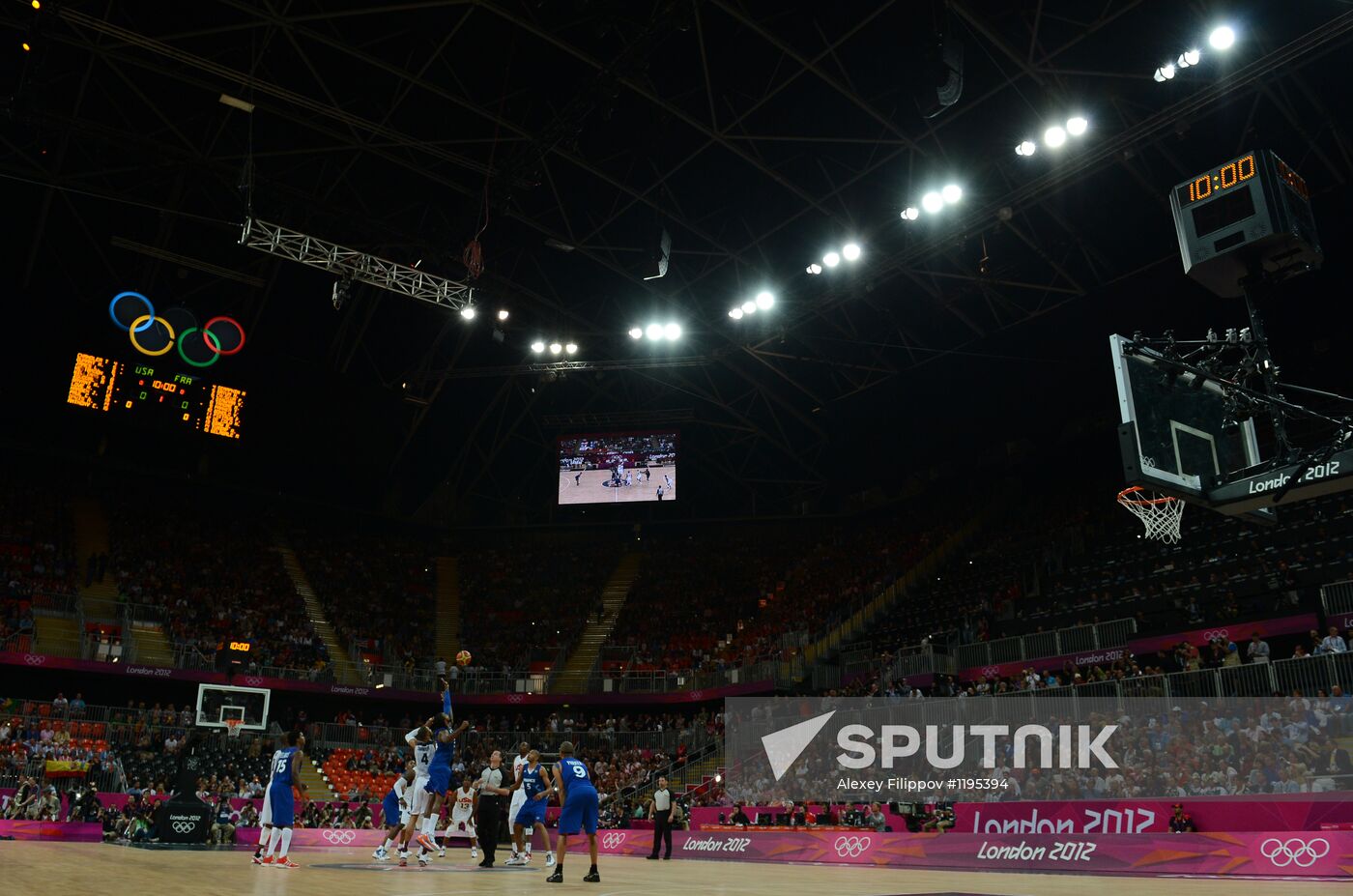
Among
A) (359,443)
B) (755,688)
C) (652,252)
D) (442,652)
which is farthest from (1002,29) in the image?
(442,652)

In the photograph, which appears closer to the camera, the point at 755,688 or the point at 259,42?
the point at 259,42

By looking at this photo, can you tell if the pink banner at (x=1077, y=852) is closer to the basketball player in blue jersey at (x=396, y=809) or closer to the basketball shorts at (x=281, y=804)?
the basketball player in blue jersey at (x=396, y=809)

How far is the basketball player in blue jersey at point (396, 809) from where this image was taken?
14.3 m

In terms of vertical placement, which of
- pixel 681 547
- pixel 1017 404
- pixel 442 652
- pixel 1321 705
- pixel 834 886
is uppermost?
pixel 1017 404

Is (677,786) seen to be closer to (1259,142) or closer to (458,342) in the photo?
(458,342)

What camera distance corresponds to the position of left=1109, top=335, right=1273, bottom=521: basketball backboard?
8516 mm

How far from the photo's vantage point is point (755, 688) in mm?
32656

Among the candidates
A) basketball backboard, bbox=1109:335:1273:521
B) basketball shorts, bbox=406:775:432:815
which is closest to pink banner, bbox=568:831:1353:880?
basketball backboard, bbox=1109:335:1273:521

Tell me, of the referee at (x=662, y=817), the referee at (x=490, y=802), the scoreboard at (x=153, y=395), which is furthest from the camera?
the scoreboard at (x=153, y=395)

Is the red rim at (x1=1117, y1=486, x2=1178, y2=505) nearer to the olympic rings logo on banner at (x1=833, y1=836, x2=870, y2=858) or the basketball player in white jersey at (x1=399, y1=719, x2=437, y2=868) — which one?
the olympic rings logo on banner at (x1=833, y1=836, x2=870, y2=858)

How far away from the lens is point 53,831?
20844 millimetres

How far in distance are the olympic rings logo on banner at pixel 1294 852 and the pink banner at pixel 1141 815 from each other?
5.63 ft

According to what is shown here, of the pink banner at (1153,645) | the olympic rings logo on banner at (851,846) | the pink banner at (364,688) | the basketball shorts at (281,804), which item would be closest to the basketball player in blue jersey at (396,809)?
the basketball shorts at (281,804)

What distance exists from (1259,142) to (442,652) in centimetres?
3203
